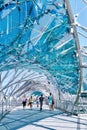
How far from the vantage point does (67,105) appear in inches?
1165

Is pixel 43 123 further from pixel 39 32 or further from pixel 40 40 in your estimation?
pixel 40 40

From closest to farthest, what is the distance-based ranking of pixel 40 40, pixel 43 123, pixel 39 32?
pixel 43 123 < pixel 39 32 < pixel 40 40

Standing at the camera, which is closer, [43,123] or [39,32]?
[43,123]

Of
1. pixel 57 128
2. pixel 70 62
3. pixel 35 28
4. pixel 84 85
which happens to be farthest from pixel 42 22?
pixel 84 85

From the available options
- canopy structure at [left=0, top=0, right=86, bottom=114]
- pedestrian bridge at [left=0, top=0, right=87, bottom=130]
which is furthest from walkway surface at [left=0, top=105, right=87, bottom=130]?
canopy structure at [left=0, top=0, right=86, bottom=114]

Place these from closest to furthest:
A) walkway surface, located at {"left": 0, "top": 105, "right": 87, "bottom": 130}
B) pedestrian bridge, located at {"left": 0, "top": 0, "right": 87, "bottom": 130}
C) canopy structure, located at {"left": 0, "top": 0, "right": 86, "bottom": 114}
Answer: walkway surface, located at {"left": 0, "top": 105, "right": 87, "bottom": 130} < pedestrian bridge, located at {"left": 0, "top": 0, "right": 87, "bottom": 130} < canopy structure, located at {"left": 0, "top": 0, "right": 86, "bottom": 114}

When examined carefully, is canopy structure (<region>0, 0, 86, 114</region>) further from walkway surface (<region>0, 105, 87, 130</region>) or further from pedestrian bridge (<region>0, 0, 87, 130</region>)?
walkway surface (<region>0, 105, 87, 130</region>)

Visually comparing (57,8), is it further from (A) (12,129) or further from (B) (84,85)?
(B) (84,85)

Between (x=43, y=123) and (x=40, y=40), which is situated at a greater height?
(x=40, y=40)

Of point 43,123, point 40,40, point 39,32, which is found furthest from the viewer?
point 40,40

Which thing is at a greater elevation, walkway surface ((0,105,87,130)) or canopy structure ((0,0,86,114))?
canopy structure ((0,0,86,114))

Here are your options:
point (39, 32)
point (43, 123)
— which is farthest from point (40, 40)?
point (43, 123)

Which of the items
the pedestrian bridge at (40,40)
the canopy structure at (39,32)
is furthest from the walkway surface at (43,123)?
the canopy structure at (39,32)

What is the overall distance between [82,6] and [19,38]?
6.22 m
